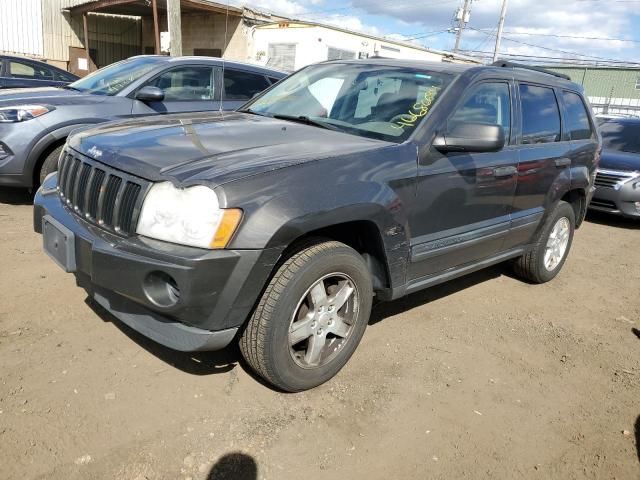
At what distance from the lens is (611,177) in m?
7.86

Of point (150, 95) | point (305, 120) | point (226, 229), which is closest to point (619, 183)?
point (305, 120)

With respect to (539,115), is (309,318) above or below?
below

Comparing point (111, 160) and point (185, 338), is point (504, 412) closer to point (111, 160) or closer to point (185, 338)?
point (185, 338)

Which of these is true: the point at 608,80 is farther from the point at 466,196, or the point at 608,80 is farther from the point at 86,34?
the point at 466,196

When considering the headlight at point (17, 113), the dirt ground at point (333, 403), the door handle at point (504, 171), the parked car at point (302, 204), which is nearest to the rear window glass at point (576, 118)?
the parked car at point (302, 204)

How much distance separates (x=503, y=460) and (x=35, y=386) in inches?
92.6

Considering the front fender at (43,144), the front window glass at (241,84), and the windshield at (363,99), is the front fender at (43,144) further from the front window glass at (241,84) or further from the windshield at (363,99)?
the windshield at (363,99)

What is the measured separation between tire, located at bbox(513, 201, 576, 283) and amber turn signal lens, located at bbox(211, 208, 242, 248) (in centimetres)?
313

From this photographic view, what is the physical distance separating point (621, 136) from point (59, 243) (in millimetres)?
9186

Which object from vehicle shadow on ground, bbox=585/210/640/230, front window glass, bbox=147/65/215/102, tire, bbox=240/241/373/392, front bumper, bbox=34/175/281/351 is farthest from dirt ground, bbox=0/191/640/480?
vehicle shadow on ground, bbox=585/210/640/230

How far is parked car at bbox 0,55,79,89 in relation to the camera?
369 inches

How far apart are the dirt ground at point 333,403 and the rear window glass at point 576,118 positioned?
173cm

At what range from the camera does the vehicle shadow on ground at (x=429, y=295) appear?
4004 mm

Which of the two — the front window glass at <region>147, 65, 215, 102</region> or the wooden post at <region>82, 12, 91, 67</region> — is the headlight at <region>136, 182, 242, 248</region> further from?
the wooden post at <region>82, 12, 91, 67</region>
